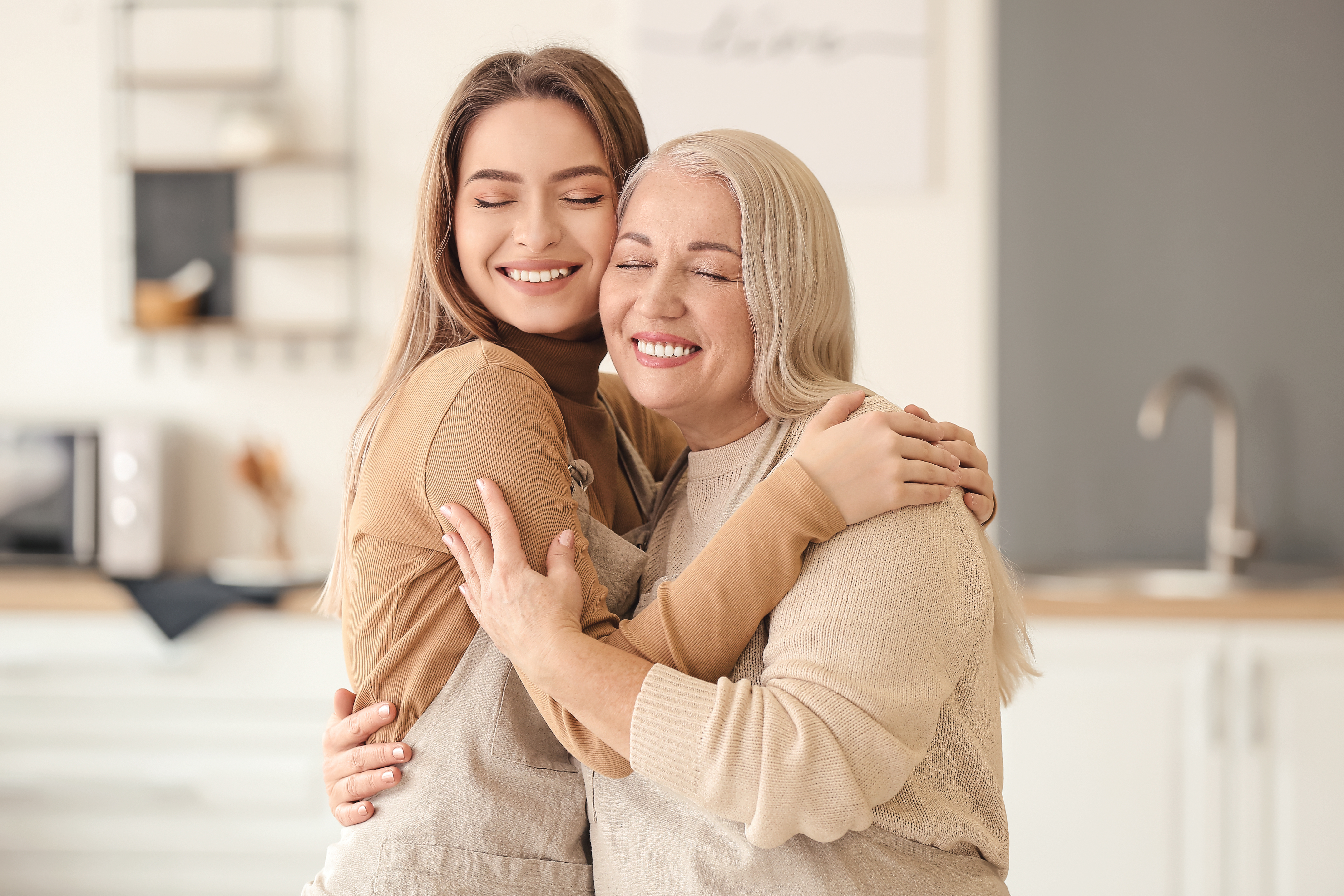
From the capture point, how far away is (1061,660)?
2.42 m

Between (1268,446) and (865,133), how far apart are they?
1.31 meters

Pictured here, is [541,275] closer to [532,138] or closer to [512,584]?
[532,138]

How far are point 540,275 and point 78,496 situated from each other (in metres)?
2.05

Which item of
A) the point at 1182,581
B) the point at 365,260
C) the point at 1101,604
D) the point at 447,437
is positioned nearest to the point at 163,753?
the point at 365,260

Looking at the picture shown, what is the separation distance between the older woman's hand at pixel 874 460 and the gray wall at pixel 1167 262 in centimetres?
195

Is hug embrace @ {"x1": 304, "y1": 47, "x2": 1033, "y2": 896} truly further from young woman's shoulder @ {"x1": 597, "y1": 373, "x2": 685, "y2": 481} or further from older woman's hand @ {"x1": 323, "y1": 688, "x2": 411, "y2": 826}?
young woman's shoulder @ {"x1": 597, "y1": 373, "x2": 685, "y2": 481}

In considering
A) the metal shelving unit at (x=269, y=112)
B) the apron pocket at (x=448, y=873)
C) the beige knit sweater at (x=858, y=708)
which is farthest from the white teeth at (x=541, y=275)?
the metal shelving unit at (x=269, y=112)

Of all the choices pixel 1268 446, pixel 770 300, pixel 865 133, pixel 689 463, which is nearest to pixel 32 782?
pixel 689 463

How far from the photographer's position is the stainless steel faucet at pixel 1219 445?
9.21ft

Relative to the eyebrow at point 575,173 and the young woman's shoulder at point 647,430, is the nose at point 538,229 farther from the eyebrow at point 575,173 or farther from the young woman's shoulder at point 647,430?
the young woman's shoulder at point 647,430

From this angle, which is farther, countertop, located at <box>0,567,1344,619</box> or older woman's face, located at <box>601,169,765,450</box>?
countertop, located at <box>0,567,1344,619</box>

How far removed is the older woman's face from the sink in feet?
4.90

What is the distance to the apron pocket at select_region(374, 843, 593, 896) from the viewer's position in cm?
114

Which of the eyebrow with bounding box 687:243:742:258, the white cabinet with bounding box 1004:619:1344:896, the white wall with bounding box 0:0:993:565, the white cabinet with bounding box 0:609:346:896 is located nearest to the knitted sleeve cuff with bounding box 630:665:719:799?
the eyebrow with bounding box 687:243:742:258
